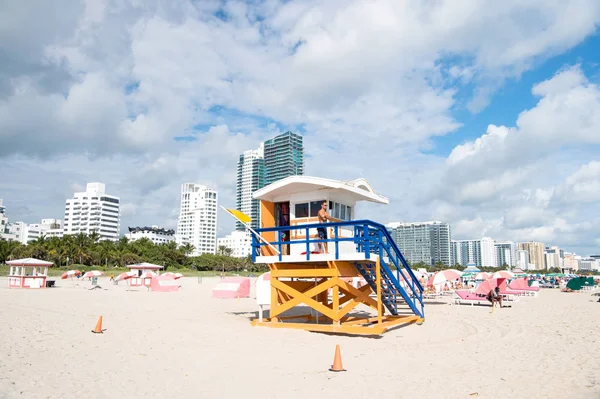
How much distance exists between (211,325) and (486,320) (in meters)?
10.8

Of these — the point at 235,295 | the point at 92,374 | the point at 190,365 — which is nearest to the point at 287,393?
the point at 190,365

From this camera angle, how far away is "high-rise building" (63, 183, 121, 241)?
187 m

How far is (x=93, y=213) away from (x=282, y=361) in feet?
650

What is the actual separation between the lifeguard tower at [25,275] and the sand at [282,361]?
952 inches

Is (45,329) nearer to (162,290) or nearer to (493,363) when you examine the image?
(493,363)

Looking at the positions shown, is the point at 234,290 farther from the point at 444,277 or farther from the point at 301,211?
the point at 301,211

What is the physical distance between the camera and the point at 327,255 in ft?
43.3

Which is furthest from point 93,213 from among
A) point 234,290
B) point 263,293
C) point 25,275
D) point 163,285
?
point 263,293

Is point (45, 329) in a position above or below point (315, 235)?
below

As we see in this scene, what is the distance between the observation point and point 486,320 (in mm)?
17812

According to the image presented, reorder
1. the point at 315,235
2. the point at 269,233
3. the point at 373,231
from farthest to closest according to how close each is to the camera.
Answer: the point at 269,233 → the point at 315,235 → the point at 373,231

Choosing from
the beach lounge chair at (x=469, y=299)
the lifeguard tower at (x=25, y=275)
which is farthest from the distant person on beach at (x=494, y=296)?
the lifeguard tower at (x=25, y=275)

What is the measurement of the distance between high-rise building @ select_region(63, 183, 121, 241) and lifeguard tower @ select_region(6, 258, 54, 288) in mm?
158168

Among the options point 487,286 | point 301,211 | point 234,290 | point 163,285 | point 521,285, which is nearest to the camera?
point 301,211
